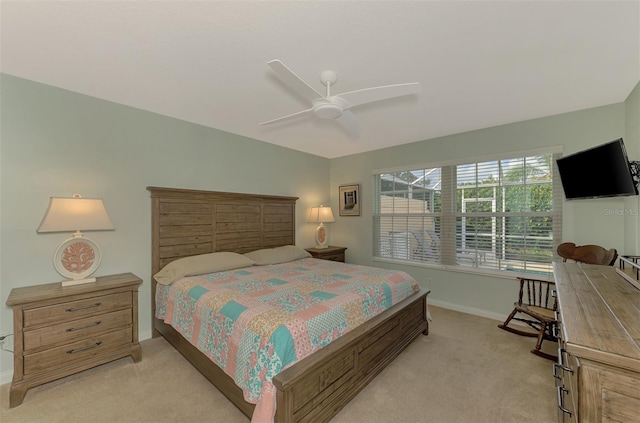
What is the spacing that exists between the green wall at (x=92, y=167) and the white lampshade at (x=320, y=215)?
1457mm

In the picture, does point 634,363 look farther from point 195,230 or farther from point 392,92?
point 195,230

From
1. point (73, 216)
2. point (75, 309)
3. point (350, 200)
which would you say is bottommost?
point (75, 309)

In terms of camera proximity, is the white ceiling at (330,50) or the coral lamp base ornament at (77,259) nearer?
the white ceiling at (330,50)

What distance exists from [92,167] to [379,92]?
2.86 meters

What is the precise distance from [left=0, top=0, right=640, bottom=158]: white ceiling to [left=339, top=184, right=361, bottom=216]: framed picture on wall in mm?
2163

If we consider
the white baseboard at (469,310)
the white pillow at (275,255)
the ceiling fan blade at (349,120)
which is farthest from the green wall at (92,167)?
the white baseboard at (469,310)

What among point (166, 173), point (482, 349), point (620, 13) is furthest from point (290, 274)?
point (620, 13)

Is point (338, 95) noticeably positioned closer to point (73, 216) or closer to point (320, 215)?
point (73, 216)

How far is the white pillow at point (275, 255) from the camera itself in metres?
3.62

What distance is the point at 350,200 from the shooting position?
510 cm

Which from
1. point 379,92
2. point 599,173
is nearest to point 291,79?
point 379,92

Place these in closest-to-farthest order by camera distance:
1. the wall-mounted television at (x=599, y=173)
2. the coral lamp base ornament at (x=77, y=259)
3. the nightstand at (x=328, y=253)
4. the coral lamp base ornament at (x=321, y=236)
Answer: the wall-mounted television at (x=599, y=173), the coral lamp base ornament at (x=77, y=259), the nightstand at (x=328, y=253), the coral lamp base ornament at (x=321, y=236)

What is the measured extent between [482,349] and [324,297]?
186 centimetres

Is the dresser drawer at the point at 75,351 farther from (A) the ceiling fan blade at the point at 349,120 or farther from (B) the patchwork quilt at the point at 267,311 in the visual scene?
(A) the ceiling fan blade at the point at 349,120
